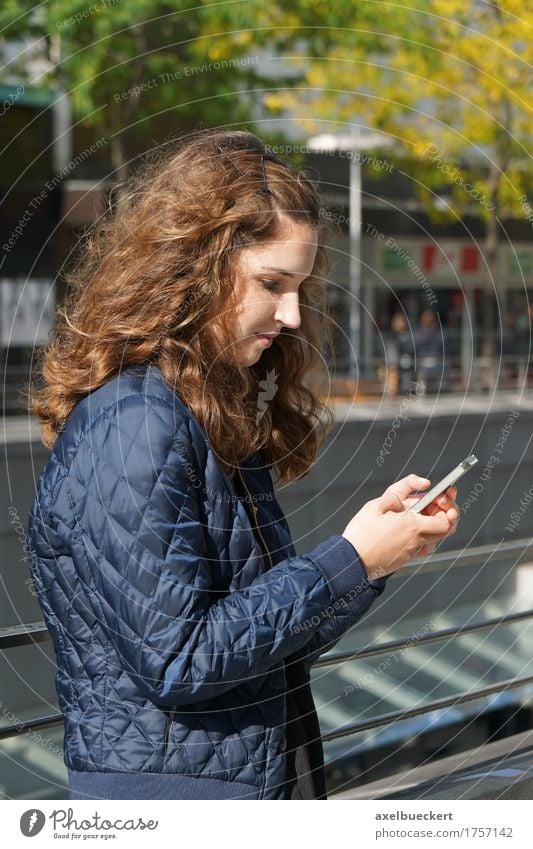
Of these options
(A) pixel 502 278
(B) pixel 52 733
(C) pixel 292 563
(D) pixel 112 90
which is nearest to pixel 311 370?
(C) pixel 292 563

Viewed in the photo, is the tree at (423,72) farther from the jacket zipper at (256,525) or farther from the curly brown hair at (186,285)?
the jacket zipper at (256,525)

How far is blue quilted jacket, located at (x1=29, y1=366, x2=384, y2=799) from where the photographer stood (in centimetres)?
153

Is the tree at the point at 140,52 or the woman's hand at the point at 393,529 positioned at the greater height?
the tree at the point at 140,52

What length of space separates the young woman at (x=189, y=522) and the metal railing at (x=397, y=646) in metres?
0.83

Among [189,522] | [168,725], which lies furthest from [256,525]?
[168,725]

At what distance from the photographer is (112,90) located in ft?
39.7

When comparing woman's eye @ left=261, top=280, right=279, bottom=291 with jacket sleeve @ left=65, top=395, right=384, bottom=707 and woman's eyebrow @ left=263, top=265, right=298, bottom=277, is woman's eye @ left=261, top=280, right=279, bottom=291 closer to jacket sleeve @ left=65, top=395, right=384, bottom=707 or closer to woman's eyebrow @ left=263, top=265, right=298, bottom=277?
woman's eyebrow @ left=263, top=265, right=298, bottom=277

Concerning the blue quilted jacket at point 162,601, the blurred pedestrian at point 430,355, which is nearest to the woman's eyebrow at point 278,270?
the blue quilted jacket at point 162,601

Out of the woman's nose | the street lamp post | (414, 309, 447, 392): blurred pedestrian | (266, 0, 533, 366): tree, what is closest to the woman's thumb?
the woman's nose

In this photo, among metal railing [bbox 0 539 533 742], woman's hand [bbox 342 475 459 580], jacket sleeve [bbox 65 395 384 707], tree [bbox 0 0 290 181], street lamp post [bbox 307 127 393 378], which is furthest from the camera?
street lamp post [bbox 307 127 393 378]

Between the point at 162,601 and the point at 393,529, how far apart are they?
38cm

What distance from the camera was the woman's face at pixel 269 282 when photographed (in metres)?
1.73
